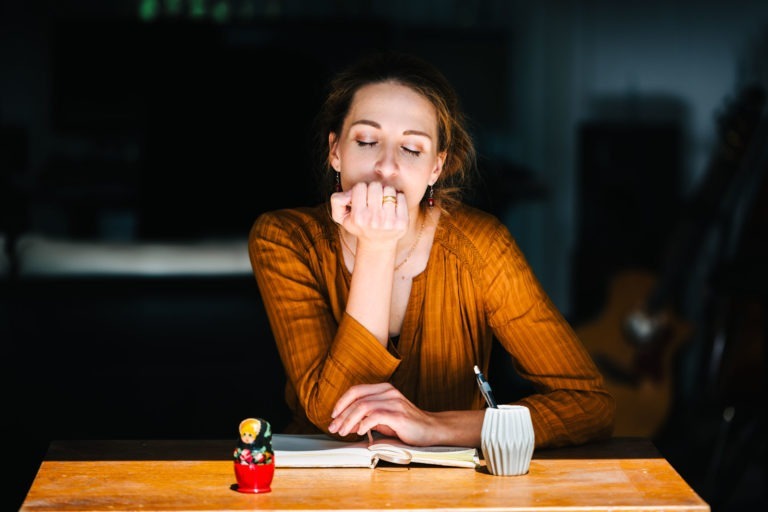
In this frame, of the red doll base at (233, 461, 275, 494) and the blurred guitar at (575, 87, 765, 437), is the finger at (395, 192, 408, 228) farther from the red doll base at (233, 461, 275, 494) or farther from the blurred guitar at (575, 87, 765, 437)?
the blurred guitar at (575, 87, 765, 437)

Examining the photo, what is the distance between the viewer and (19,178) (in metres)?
3.96

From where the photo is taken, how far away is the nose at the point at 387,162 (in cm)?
196

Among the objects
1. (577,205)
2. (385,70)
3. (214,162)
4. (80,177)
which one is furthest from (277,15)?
(385,70)

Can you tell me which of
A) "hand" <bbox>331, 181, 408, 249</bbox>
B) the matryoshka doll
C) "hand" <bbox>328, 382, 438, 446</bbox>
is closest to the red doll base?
the matryoshka doll

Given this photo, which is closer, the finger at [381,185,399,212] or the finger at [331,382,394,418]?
the finger at [331,382,394,418]

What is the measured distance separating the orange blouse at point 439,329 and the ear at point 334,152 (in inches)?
3.9

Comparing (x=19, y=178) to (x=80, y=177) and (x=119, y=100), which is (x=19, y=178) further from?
(x=119, y=100)

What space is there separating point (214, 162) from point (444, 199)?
6.34 feet

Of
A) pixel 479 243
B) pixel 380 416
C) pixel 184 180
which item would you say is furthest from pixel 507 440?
pixel 184 180

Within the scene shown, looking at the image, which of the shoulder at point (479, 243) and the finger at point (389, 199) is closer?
the finger at point (389, 199)

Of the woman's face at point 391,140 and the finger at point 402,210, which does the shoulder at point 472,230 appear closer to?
the woman's face at point 391,140

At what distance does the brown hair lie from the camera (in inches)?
82.0

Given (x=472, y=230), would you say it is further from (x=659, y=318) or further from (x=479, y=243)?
(x=659, y=318)

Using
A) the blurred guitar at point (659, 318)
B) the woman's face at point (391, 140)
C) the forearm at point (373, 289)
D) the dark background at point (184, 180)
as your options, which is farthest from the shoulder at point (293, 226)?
the blurred guitar at point (659, 318)
